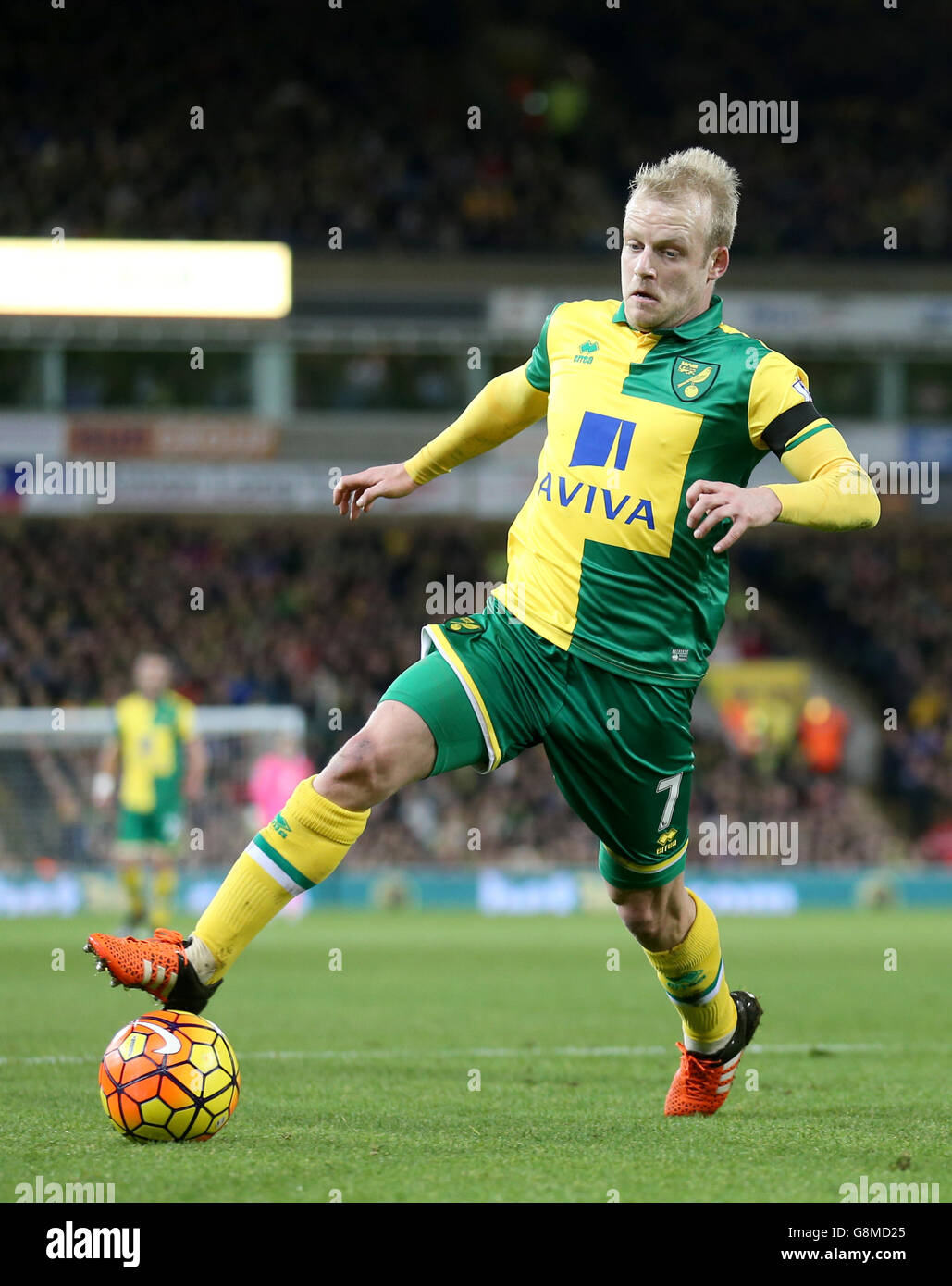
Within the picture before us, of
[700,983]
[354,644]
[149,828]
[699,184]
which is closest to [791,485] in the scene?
[699,184]

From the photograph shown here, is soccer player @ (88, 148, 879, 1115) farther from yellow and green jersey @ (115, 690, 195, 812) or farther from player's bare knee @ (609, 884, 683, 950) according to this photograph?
yellow and green jersey @ (115, 690, 195, 812)

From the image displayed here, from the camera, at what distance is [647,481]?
4777 mm

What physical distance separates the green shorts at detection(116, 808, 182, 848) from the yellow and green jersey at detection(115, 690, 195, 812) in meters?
0.05

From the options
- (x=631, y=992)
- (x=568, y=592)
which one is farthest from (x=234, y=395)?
(x=568, y=592)

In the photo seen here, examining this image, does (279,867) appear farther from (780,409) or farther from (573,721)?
(780,409)

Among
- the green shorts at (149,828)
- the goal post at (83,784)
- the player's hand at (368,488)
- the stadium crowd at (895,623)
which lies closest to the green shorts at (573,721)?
the player's hand at (368,488)

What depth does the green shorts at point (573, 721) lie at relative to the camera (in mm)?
4691

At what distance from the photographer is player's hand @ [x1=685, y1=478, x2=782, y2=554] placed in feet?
13.6

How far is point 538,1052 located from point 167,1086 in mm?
2976

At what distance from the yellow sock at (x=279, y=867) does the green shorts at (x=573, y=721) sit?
35 centimetres

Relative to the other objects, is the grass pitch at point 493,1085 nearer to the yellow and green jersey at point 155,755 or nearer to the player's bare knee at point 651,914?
the player's bare knee at point 651,914

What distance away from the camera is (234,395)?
25.1 m
